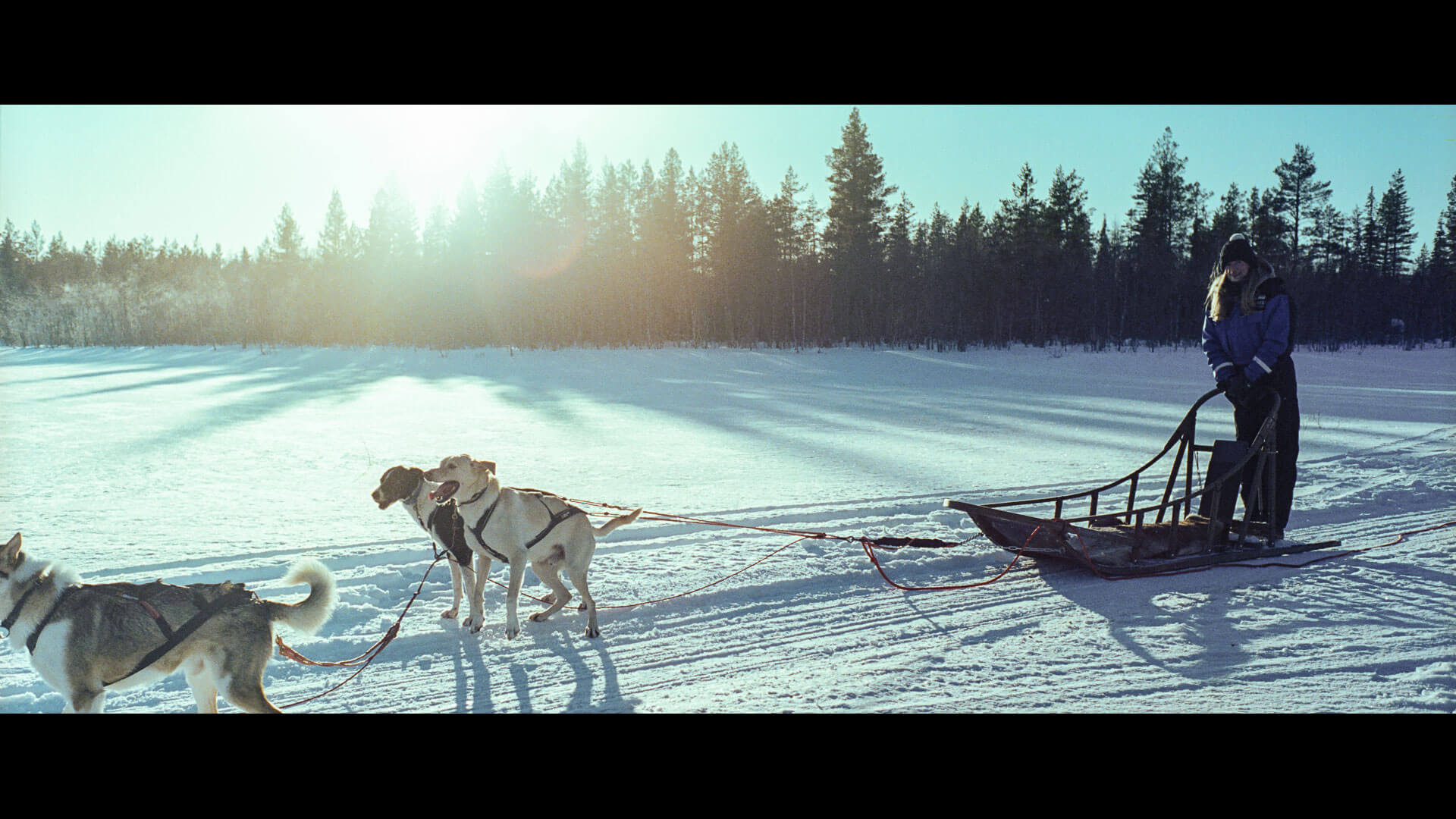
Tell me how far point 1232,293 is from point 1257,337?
0.35m

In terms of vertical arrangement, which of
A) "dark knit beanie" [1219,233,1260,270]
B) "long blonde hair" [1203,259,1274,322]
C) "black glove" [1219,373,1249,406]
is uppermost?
"dark knit beanie" [1219,233,1260,270]

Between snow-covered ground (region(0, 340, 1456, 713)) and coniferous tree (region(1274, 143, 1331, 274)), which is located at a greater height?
coniferous tree (region(1274, 143, 1331, 274))

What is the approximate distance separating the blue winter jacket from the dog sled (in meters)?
0.23

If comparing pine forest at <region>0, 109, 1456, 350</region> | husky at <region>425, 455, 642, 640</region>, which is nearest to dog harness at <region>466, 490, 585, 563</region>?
husky at <region>425, 455, 642, 640</region>

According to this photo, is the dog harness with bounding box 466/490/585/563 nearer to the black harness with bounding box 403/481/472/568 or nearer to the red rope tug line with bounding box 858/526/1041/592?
the black harness with bounding box 403/481/472/568

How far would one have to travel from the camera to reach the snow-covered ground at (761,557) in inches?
130

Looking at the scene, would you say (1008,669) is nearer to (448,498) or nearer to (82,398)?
(448,498)

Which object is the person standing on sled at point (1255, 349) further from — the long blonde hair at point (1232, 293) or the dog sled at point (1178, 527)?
the dog sled at point (1178, 527)

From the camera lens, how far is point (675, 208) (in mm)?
36312

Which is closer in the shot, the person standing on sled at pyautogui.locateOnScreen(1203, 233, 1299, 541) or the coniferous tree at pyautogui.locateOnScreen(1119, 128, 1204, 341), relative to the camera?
the person standing on sled at pyautogui.locateOnScreen(1203, 233, 1299, 541)

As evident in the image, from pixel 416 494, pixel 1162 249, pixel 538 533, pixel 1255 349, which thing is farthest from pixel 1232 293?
pixel 1162 249

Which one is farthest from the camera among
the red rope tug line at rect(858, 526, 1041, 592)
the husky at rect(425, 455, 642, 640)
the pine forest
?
the pine forest

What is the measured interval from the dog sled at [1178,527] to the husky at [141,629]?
3.93 meters

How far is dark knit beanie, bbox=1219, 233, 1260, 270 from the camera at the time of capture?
17.2 feet
